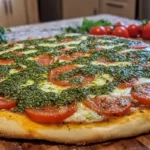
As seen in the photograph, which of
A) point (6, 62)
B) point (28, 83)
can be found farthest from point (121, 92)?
point (6, 62)

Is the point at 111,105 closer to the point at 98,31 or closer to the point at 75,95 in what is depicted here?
the point at 75,95

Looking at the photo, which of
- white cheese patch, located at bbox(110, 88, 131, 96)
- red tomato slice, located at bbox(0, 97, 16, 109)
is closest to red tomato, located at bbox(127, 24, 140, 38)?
white cheese patch, located at bbox(110, 88, 131, 96)

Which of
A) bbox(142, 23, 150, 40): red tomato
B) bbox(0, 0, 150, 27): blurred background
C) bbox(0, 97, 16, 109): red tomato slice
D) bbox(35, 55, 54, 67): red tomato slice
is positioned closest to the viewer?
bbox(0, 97, 16, 109): red tomato slice

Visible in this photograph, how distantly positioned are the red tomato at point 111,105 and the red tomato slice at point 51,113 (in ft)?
0.27

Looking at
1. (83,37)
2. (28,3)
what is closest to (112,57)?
(83,37)

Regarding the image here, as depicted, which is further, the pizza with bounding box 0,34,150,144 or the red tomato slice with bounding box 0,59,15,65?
the red tomato slice with bounding box 0,59,15,65

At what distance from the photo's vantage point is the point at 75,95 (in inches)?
47.4

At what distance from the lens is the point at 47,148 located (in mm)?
1104

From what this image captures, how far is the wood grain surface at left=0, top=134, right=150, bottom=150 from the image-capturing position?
3.60 ft

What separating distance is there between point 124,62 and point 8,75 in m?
0.61

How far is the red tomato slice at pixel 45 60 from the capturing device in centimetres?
158

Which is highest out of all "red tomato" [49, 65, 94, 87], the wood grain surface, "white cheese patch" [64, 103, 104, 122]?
"red tomato" [49, 65, 94, 87]

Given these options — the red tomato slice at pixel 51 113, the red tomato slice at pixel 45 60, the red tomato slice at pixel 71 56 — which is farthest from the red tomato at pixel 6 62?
the red tomato slice at pixel 51 113

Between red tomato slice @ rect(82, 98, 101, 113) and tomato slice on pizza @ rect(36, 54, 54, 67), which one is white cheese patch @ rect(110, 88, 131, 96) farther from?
tomato slice on pizza @ rect(36, 54, 54, 67)
